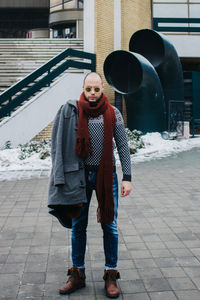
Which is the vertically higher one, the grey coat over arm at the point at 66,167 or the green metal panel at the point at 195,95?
the green metal panel at the point at 195,95

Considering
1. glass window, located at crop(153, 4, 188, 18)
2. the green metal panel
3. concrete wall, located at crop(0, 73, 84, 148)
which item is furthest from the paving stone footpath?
glass window, located at crop(153, 4, 188, 18)

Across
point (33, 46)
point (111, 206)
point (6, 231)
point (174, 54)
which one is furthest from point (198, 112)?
point (111, 206)

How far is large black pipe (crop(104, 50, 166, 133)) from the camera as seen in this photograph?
13914 mm

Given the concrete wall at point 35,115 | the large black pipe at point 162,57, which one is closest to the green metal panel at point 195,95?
the large black pipe at point 162,57

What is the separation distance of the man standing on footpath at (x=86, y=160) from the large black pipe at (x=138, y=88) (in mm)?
10718

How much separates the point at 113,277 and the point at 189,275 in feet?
2.56

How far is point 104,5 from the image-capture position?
17094mm

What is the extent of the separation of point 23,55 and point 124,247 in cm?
1440

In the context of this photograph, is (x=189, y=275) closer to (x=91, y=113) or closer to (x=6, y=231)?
(x=91, y=113)

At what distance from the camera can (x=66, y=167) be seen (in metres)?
3.12

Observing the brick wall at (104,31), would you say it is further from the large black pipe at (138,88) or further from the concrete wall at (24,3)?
the concrete wall at (24,3)

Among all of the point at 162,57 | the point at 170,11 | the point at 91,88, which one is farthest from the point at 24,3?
the point at 91,88

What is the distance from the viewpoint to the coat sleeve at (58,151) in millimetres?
3062

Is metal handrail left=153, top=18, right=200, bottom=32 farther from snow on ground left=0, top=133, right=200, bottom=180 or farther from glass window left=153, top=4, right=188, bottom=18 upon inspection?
snow on ground left=0, top=133, right=200, bottom=180
